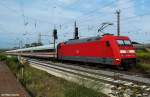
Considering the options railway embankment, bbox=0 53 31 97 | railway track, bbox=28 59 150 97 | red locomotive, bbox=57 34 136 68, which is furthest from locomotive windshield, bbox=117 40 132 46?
railway embankment, bbox=0 53 31 97

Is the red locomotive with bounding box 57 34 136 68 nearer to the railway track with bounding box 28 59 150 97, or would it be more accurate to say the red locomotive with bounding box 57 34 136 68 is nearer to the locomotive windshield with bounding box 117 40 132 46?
the locomotive windshield with bounding box 117 40 132 46

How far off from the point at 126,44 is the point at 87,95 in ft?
70.0

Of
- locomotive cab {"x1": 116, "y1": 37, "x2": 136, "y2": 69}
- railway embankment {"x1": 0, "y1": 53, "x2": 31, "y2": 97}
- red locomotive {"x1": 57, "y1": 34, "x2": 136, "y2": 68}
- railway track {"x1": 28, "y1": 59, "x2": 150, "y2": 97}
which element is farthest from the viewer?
red locomotive {"x1": 57, "y1": 34, "x2": 136, "y2": 68}

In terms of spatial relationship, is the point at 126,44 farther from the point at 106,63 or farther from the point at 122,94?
the point at 122,94

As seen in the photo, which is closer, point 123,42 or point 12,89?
point 12,89

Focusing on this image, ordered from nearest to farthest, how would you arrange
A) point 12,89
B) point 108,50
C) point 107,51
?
point 12,89 < point 108,50 < point 107,51

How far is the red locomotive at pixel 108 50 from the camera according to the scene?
31375 mm

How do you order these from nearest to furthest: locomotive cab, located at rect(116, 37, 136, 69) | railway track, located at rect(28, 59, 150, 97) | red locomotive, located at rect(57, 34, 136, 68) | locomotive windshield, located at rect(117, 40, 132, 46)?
railway track, located at rect(28, 59, 150, 97)
locomotive cab, located at rect(116, 37, 136, 69)
red locomotive, located at rect(57, 34, 136, 68)
locomotive windshield, located at rect(117, 40, 132, 46)

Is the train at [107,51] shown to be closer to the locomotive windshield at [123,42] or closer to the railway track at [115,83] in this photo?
the locomotive windshield at [123,42]

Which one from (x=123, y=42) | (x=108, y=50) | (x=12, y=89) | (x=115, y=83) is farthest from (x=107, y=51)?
(x=12, y=89)

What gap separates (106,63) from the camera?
3278cm

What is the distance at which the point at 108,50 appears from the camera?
32.2 m

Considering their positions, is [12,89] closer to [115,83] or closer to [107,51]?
[115,83]

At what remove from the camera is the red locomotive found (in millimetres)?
31375
